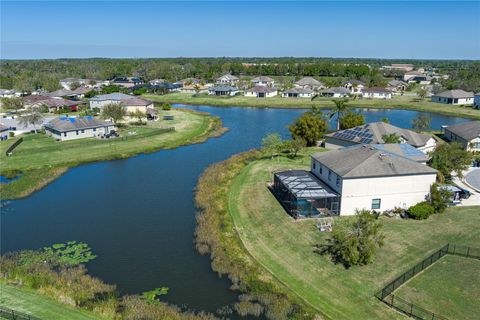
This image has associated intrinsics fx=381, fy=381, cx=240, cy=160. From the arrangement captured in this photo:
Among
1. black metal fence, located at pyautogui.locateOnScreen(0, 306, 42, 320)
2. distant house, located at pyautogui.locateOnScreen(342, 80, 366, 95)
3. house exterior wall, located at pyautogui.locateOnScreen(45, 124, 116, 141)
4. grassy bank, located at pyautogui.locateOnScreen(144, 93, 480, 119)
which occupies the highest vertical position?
distant house, located at pyautogui.locateOnScreen(342, 80, 366, 95)

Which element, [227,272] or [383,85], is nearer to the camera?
[227,272]

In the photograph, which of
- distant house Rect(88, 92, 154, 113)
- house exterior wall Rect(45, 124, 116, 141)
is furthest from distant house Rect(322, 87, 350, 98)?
house exterior wall Rect(45, 124, 116, 141)

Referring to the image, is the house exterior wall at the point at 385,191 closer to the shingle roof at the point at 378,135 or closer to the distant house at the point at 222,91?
the shingle roof at the point at 378,135

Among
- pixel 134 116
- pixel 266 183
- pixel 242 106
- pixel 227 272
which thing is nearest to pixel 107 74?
pixel 242 106

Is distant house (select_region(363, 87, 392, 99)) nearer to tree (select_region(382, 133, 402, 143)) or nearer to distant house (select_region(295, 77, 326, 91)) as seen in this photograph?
distant house (select_region(295, 77, 326, 91))

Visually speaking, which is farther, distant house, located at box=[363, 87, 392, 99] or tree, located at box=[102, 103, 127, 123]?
distant house, located at box=[363, 87, 392, 99]

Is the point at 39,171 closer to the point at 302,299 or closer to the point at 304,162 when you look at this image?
the point at 304,162

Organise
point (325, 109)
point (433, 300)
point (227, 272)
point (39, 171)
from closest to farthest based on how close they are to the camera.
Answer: point (433, 300) < point (227, 272) < point (39, 171) < point (325, 109)
